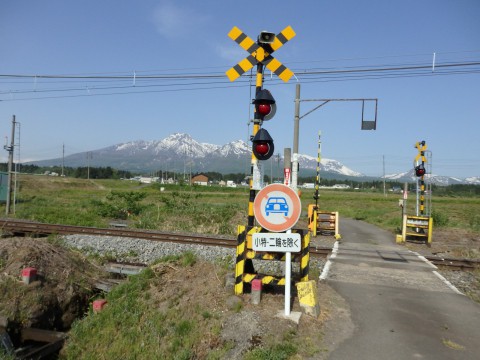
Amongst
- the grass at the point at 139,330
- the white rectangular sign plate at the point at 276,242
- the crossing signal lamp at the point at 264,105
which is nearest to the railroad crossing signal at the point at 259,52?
the crossing signal lamp at the point at 264,105

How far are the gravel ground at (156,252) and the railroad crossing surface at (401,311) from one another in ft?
1.82

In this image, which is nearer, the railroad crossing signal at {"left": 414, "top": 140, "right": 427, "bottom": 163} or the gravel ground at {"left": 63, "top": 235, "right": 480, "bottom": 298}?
the gravel ground at {"left": 63, "top": 235, "right": 480, "bottom": 298}

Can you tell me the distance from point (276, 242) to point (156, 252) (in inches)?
243

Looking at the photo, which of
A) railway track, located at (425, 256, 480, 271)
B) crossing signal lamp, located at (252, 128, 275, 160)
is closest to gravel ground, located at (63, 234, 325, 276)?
railway track, located at (425, 256, 480, 271)

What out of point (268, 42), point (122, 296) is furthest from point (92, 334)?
point (268, 42)

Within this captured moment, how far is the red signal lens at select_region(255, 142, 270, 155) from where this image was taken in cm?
583

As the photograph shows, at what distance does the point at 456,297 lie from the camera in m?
7.23

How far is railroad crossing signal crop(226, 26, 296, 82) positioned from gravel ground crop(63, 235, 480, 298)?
14.5 feet

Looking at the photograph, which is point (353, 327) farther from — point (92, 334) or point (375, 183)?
point (375, 183)

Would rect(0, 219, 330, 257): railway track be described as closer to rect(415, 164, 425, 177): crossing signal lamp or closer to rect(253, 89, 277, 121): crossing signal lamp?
rect(253, 89, 277, 121): crossing signal lamp

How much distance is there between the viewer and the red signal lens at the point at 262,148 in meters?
5.83

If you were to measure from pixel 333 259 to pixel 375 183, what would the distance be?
16278 cm

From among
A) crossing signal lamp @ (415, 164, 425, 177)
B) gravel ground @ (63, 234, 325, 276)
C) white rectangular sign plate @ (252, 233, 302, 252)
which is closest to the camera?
white rectangular sign plate @ (252, 233, 302, 252)

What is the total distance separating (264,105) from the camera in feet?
19.7
